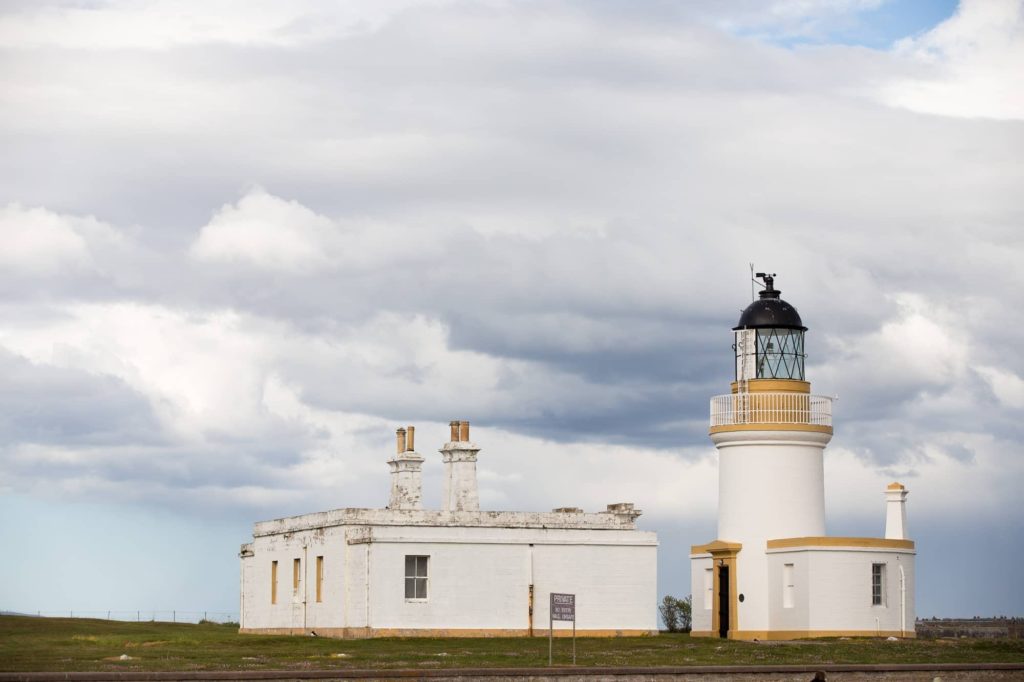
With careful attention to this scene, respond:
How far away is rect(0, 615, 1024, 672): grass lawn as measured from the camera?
109 ft

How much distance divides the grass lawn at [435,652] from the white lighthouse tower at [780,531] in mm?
1359

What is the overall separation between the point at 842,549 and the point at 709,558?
4.80 metres

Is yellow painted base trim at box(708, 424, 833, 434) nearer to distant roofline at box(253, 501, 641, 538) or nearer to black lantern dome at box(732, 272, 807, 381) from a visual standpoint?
black lantern dome at box(732, 272, 807, 381)

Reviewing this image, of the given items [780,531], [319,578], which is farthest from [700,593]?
[319,578]

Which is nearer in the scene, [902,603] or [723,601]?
[902,603]

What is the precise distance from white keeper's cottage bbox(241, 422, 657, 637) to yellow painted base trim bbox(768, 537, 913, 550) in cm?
586

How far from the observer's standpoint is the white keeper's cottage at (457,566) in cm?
4578

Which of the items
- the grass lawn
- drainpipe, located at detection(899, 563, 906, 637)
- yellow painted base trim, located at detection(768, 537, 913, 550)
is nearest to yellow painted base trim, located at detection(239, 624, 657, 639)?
the grass lawn

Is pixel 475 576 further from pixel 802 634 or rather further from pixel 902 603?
pixel 902 603

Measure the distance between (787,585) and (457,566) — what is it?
971 cm

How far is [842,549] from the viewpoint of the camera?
43188mm

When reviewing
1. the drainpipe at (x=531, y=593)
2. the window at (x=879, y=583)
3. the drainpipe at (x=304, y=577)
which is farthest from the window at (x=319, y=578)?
the window at (x=879, y=583)

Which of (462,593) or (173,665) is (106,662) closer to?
(173,665)

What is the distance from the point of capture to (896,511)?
4653 cm
